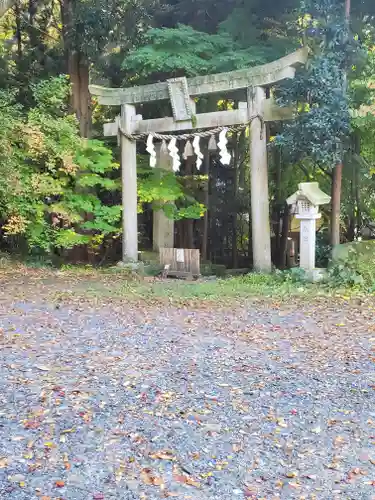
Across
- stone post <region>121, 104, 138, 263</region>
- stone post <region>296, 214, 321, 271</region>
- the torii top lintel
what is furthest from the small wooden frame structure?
the torii top lintel

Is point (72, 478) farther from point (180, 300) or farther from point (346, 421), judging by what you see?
point (180, 300)

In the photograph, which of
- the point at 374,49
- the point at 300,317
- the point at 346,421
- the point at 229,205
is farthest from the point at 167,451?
the point at 229,205

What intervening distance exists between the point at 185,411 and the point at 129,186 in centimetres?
803

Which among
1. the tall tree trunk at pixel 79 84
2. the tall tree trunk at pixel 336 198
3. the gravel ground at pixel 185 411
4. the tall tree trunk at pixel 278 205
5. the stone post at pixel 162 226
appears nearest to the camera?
the gravel ground at pixel 185 411

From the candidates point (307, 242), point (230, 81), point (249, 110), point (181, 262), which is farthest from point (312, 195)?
point (181, 262)

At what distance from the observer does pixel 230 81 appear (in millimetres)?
9617

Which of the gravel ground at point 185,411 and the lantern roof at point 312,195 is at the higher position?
the lantern roof at point 312,195

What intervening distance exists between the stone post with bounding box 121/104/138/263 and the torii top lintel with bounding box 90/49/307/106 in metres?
0.40

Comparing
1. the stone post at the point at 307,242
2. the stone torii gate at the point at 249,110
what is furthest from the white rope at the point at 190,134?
the stone post at the point at 307,242

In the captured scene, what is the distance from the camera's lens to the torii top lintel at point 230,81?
362 inches

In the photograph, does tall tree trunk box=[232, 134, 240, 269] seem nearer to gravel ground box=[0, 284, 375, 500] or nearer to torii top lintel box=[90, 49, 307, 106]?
torii top lintel box=[90, 49, 307, 106]

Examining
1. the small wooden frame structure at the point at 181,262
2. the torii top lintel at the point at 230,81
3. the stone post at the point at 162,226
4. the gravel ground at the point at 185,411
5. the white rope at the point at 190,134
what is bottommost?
the gravel ground at the point at 185,411

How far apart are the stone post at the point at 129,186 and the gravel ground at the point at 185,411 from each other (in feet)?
17.0

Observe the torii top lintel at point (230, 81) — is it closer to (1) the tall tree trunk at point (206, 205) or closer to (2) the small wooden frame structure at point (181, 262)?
(2) the small wooden frame structure at point (181, 262)
